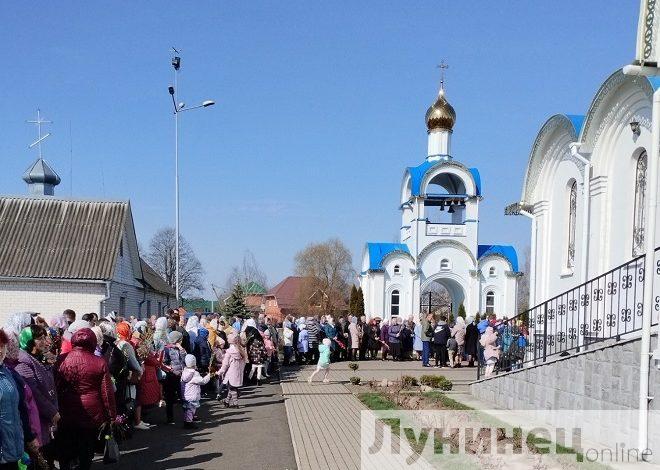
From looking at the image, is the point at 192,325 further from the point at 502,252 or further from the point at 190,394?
the point at 502,252

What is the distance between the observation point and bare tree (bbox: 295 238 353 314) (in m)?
63.2

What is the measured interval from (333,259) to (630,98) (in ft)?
176

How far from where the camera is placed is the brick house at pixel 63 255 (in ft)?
67.5

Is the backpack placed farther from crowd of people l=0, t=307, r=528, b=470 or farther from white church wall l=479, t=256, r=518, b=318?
white church wall l=479, t=256, r=518, b=318

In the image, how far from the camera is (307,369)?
19703 mm

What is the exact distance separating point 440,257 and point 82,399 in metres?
32.3

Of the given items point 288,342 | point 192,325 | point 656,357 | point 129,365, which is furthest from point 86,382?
point 288,342

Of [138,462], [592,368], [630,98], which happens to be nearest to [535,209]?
[630,98]

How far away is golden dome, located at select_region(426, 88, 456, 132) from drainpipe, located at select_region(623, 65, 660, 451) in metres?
31.5

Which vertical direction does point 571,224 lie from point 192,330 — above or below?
above

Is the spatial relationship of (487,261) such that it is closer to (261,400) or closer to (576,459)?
(261,400)

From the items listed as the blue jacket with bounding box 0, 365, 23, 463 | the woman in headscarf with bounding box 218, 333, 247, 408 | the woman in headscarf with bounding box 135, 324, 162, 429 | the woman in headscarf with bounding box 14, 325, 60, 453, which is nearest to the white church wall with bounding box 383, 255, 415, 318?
the woman in headscarf with bounding box 218, 333, 247, 408

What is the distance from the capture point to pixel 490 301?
1507 inches

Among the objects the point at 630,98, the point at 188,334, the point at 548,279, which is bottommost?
the point at 188,334
